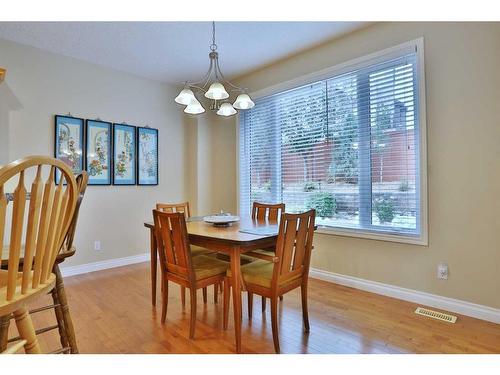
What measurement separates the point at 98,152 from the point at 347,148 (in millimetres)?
2940

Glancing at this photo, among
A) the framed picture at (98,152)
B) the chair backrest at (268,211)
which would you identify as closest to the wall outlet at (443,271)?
the chair backrest at (268,211)

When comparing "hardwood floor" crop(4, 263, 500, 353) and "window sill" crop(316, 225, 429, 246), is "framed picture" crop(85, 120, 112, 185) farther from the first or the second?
"window sill" crop(316, 225, 429, 246)

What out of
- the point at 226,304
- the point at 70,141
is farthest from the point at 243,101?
the point at 70,141

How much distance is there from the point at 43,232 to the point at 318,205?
264cm

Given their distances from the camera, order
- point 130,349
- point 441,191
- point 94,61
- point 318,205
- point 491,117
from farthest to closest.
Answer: point 94,61, point 318,205, point 441,191, point 491,117, point 130,349

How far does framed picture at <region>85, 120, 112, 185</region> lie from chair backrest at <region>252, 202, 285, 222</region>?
200cm

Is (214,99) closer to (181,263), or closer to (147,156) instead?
(181,263)

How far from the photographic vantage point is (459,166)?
7.48 ft

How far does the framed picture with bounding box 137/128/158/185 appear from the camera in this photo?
13.0ft

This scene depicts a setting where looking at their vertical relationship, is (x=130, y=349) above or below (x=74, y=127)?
below

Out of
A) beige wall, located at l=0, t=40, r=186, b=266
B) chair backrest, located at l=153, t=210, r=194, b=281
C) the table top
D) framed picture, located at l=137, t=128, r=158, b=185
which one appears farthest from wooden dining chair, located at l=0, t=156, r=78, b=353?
framed picture, located at l=137, t=128, r=158, b=185

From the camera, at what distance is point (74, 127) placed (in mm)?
3391
